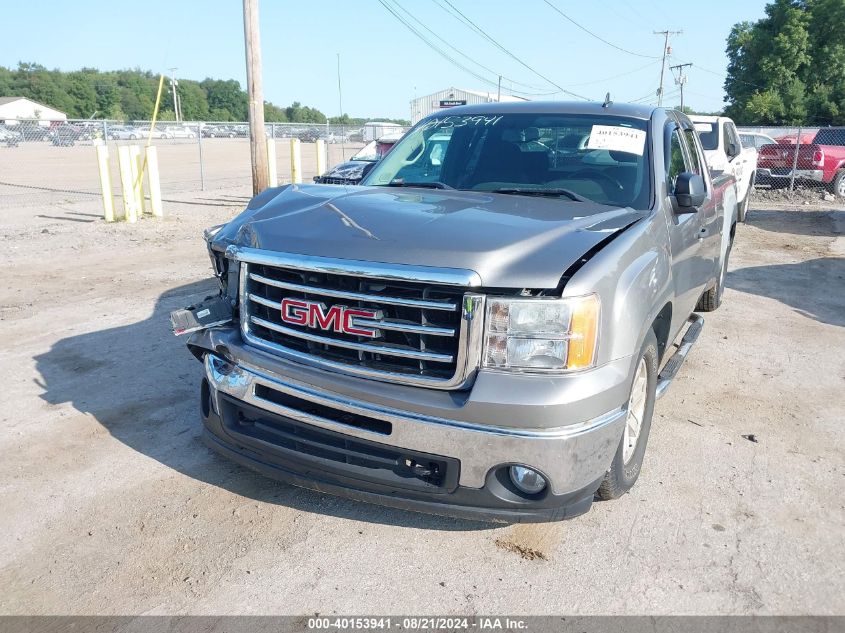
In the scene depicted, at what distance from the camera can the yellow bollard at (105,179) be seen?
38.9ft

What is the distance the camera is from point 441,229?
114 inches

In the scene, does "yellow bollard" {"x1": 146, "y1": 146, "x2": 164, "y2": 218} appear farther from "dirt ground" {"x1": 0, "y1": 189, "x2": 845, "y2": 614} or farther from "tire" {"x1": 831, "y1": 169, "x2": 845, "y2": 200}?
"tire" {"x1": 831, "y1": 169, "x2": 845, "y2": 200}

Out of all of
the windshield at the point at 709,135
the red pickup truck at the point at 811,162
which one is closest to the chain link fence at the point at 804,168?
the red pickup truck at the point at 811,162

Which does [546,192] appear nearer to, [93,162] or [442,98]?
[93,162]

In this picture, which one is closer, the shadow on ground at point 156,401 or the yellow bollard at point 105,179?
the shadow on ground at point 156,401

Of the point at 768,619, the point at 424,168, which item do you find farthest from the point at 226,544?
the point at 424,168

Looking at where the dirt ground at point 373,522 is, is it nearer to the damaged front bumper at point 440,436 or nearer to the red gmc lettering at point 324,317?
the damaged front bumper at point 440,436

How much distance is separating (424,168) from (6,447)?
298 centimetres

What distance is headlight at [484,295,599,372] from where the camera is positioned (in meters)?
2.60

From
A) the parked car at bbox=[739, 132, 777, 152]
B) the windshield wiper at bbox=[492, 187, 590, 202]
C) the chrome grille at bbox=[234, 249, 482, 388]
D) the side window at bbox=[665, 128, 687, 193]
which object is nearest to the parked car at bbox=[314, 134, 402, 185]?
the side window at bbox=[665, 128, 687, 193]

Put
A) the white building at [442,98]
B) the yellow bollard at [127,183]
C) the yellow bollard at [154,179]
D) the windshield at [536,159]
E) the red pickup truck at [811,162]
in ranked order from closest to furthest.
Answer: the windshield at [536,159] → the yellow bollard at [127,183] → the yellow bollard at [154,179] → the red pickup truck at [811,162] → the white building at [442,98]

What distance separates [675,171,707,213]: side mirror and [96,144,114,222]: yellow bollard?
424 inches

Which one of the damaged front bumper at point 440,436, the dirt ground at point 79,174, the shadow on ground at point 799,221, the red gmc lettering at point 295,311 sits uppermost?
the red gmc lettering at point 295,311

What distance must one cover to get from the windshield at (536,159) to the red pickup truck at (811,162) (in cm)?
1528
